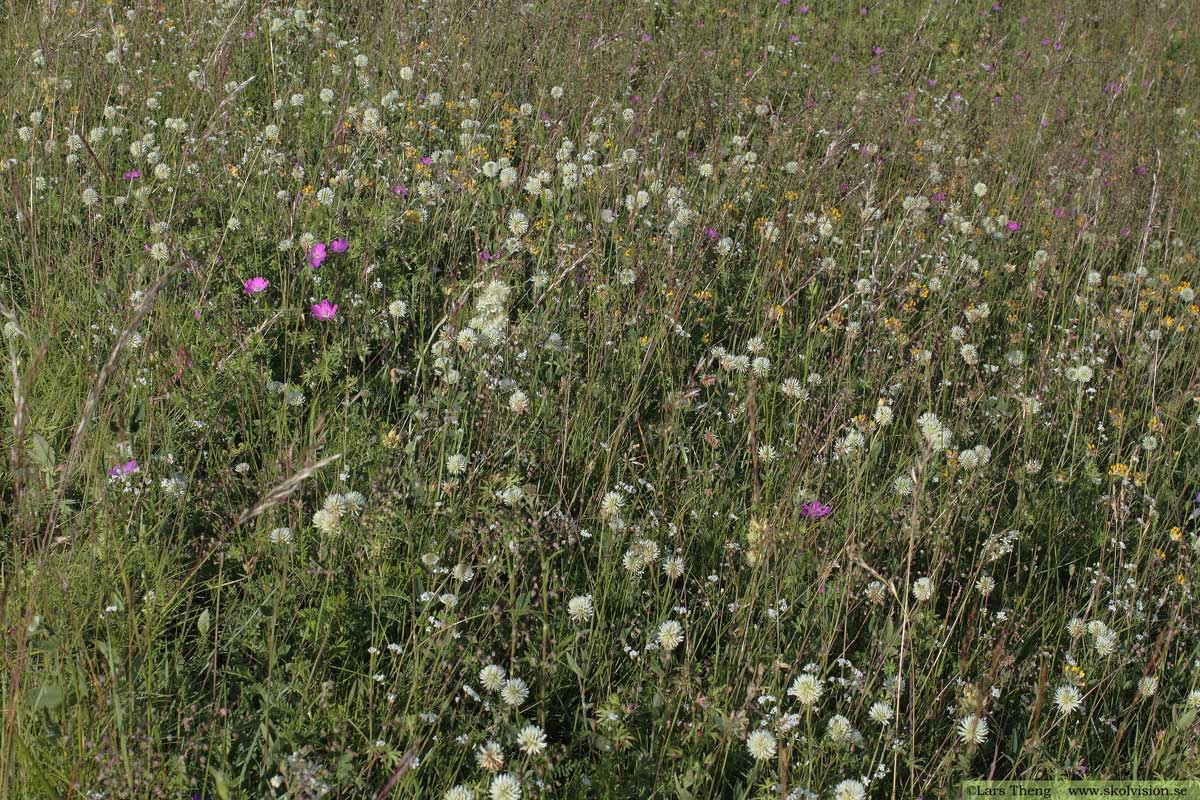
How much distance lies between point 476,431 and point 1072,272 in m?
2.95

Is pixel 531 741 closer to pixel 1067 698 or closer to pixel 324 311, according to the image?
pixel 1067 698

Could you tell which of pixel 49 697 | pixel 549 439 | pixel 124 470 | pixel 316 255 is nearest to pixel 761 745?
pixel 549 439

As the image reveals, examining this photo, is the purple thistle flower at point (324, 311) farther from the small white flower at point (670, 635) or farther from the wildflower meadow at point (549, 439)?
the small white flower at point (670, 635)

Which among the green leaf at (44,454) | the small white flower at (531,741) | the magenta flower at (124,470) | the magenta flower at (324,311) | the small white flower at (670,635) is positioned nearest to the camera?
the small white flower at (531,741)

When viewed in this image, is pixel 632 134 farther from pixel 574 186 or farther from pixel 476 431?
pixel 476 431

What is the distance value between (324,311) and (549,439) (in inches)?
31.8

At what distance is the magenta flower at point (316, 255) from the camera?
3008 mm

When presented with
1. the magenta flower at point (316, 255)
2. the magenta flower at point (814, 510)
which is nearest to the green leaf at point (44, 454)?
the magenta flower at point (316, 255)

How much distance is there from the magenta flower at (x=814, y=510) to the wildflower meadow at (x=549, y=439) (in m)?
0.01

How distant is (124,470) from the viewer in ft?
7.08

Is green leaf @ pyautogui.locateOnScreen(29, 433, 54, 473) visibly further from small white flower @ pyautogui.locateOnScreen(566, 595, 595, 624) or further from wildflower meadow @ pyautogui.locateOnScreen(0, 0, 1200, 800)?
small white flower @ pyautogui.locateOnScreen(566, 595, 595, 624)

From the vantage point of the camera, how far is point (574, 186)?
3812mm

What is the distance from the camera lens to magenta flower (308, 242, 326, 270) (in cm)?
301

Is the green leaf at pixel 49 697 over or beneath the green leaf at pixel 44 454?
beneath
